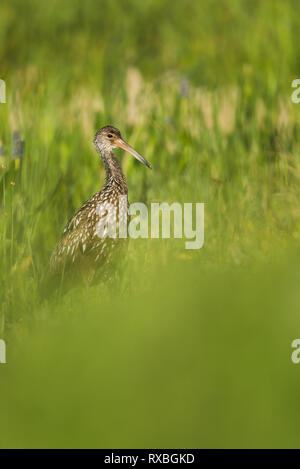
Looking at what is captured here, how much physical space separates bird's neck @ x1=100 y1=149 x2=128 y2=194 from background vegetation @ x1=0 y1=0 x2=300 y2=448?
0.18 metres

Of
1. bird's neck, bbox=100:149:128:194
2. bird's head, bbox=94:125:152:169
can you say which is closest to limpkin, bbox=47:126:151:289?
bird's neck, bbox=100:149:128:194

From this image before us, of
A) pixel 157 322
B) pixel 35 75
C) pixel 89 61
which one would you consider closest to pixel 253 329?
pixel 157 322

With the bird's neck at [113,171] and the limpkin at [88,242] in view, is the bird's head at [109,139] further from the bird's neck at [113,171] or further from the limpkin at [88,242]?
the limpkin at [88,242]

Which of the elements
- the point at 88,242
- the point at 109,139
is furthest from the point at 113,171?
the point at 88,242

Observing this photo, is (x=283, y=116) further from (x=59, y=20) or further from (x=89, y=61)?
(x=59, y=20)

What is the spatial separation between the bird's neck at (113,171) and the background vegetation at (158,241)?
180mm

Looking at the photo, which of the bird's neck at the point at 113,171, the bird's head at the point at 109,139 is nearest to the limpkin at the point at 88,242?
the bird's neck at the point at 113,171

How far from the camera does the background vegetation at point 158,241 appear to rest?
4.47 feet

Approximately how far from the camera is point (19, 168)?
4301mm

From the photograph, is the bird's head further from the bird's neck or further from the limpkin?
the limpkin

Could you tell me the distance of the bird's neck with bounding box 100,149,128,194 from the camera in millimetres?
4211

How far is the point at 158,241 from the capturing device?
3.51 m

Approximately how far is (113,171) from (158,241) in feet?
2.96

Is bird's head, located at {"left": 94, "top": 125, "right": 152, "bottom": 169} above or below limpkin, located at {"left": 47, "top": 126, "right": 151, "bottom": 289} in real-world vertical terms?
above
